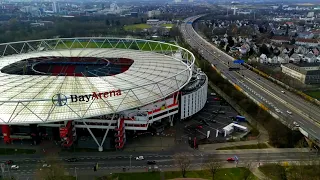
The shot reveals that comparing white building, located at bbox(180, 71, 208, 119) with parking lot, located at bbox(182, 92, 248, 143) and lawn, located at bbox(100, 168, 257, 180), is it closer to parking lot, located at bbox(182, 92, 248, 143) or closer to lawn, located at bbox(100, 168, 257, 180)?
parking lot, located at bbox(182, 92, 248, 143)

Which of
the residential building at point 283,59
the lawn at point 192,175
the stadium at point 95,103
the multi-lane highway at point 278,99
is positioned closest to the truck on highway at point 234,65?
the multi-lane highway at point 278,99

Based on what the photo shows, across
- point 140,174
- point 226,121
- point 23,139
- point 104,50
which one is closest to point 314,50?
point 226,121

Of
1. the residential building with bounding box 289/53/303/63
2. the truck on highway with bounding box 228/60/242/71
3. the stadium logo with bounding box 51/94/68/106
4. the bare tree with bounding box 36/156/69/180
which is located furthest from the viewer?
the residential building with bounding box 289/53/303/63

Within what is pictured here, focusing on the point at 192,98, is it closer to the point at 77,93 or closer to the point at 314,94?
the point at 77,93

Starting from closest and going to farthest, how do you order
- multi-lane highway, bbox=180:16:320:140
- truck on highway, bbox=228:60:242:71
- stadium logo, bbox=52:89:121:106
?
1. stadium logo, bbox=52:89:121:106
2. multi-lane highway, bbox=180:16:320:140
3. truck on highway, bbox=228:60:242:71

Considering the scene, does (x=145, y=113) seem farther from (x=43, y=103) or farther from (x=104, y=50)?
(x=104, y=50)

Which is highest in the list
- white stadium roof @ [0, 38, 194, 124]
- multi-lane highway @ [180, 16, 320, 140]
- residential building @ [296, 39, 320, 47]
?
white stadium roof @ [0, 38, 194, 124]

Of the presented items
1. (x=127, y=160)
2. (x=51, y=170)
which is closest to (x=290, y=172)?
(x=127, y=160)

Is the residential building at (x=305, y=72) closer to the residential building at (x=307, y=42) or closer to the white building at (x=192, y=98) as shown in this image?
the white building at (x=192, y=98)

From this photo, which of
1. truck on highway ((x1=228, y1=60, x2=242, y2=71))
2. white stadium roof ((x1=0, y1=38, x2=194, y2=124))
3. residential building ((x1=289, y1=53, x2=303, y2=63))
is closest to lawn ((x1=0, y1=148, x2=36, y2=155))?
white stadium roof ((x1=0, y1=38, x2=194, y2=124))
